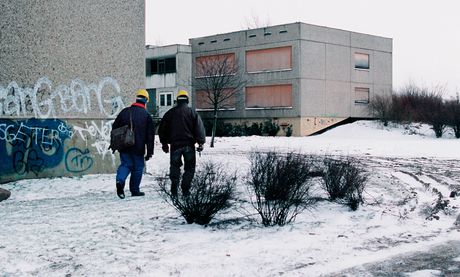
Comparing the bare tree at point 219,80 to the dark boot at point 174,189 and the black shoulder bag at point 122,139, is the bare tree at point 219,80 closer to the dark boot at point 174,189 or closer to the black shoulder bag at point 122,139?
the black shoulder bag at point 122,139

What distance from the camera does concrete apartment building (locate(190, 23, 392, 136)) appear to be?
40.7m

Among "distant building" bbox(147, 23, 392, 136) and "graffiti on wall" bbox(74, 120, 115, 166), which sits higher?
"distant building" bbox(147, 23, 392, 136)

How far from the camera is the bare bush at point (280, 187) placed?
731 centimetres

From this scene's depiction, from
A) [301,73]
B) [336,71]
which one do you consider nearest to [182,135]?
[301,73]

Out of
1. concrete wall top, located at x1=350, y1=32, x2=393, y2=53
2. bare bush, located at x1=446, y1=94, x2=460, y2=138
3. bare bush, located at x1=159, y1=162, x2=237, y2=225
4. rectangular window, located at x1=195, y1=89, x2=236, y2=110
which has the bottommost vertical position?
bare bush, located at x1=159, y1=162, x2=237, y2=225

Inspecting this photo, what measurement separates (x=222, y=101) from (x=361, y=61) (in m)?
11.2

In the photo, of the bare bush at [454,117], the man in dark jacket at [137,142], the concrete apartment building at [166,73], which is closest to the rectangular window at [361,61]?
the bare bush at [454,117]

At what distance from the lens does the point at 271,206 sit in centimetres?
762

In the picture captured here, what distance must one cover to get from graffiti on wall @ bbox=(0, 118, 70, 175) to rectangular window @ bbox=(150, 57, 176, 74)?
1405 inches

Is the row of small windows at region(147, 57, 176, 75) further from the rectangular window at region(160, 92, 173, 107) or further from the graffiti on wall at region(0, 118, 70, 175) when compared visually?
the graffiti on wall at region(0, 118, 70, 175)

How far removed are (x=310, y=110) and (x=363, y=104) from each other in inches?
222

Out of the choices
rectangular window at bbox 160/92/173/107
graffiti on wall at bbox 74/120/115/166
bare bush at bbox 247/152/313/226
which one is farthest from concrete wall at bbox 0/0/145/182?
rectangular window at bbox 160/92/173/107

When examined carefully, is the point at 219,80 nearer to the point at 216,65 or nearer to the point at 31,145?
the point at 216,65

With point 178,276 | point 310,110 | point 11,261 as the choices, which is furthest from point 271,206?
point 310,110
